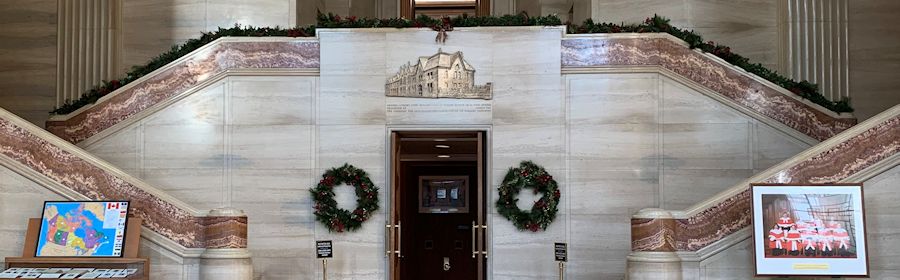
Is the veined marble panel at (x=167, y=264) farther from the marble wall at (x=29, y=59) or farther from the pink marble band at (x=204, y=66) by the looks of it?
the marble wall at (x=29, y=59)

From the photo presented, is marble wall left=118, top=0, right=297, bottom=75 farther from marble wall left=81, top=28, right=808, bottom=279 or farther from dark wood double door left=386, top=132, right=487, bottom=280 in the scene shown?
marble wall left=81, top=28, right=808, bottom=279

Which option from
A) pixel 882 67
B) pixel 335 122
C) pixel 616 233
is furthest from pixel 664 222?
pixel 882 67

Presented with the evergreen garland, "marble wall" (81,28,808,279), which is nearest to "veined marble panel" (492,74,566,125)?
"marble wall" (81,28,808,279)

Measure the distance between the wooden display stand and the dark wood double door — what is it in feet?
15.5

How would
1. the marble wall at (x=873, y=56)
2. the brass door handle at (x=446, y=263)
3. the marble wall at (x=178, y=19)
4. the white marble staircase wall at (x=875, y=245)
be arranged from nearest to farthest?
1. the white marble staircase wall at (x=875, y=245)
2. the brass door handle at (x=446, y=263)
3. the marble wall at (x=873, y=56)
4. the marble wall at (x=178, y=19)

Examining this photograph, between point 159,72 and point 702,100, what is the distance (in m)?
7.42

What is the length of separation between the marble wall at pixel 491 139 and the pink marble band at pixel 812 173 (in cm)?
264

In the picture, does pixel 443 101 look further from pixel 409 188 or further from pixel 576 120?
pixel 409 188

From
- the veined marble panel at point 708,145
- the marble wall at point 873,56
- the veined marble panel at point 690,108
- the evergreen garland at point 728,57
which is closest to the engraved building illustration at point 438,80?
the evergreen garland at point 728,57

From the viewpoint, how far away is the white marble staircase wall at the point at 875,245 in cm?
1248

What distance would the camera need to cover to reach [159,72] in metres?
15.6

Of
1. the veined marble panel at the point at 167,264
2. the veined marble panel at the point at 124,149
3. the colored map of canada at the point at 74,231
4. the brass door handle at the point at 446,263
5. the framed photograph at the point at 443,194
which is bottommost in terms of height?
the brass door handle at the point at 446,263

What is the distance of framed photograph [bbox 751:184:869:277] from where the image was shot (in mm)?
11406

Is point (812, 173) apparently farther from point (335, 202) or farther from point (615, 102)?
point (335, 202)
